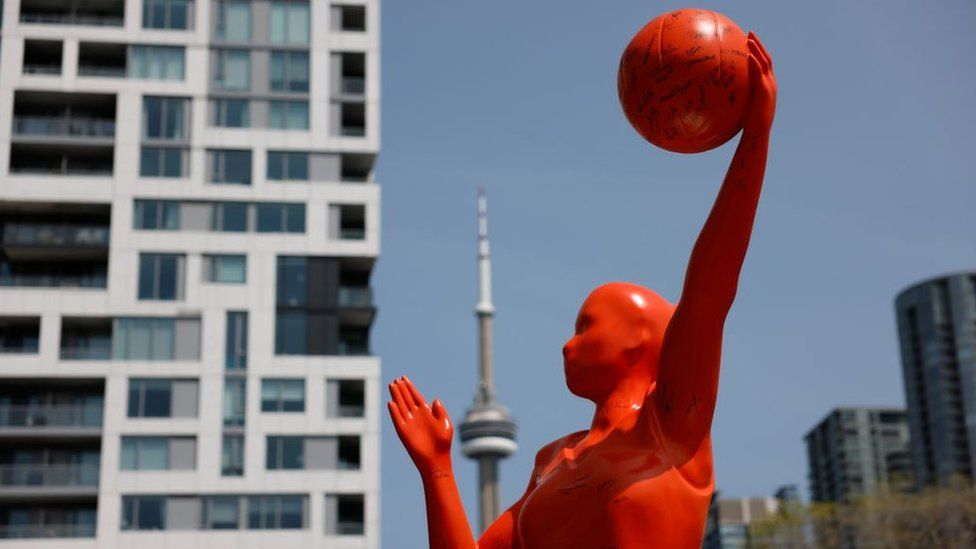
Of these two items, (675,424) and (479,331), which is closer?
(675,424)

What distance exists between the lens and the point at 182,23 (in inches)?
2191

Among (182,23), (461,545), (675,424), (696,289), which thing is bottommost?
(461,545)

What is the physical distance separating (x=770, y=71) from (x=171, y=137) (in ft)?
158

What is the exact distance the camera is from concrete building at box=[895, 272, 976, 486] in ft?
348

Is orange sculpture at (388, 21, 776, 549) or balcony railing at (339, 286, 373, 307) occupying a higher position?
balcony railing at (339, 286, 373, 307)

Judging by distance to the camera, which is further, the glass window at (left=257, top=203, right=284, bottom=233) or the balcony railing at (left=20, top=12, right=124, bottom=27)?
the balcony railing at (left=20, top=12, right=124, bottom=27)

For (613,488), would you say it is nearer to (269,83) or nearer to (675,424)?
(675,424)

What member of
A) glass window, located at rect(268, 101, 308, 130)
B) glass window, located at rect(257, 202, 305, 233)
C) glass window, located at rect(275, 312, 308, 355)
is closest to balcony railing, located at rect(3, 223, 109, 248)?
glass window, located at rect(257, 202, 305, 233)

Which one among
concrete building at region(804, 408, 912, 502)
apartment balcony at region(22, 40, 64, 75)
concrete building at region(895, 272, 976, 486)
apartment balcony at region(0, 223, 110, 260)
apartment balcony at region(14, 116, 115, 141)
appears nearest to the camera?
Answer: apartment balcony at region(0, 223, 110, 260)

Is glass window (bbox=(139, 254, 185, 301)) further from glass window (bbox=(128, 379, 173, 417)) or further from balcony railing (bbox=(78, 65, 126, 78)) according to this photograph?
balcony railing (bbox=(78, 65, 126, 78))

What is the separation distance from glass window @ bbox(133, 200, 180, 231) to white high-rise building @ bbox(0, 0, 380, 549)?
78 mm

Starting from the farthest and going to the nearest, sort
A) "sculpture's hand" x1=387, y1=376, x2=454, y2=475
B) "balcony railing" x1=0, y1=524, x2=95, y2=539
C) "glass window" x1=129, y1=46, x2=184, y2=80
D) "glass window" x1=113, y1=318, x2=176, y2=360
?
1. "glass window" x1=129, y1=46, x2=184, y2=80
2. "glass window" x1=113, y1=318, x2=176, y2=360
3. "balcony railing" x1=0, y1=524, x2=95, y2=539
4. "sculpture's hand" x1=387, y1=376, x2=454, y2=475

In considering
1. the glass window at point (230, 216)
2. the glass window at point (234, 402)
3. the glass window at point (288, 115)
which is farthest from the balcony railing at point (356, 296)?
the glass window at point (288, 115)

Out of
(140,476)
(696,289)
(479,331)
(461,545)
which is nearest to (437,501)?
(461,545)
